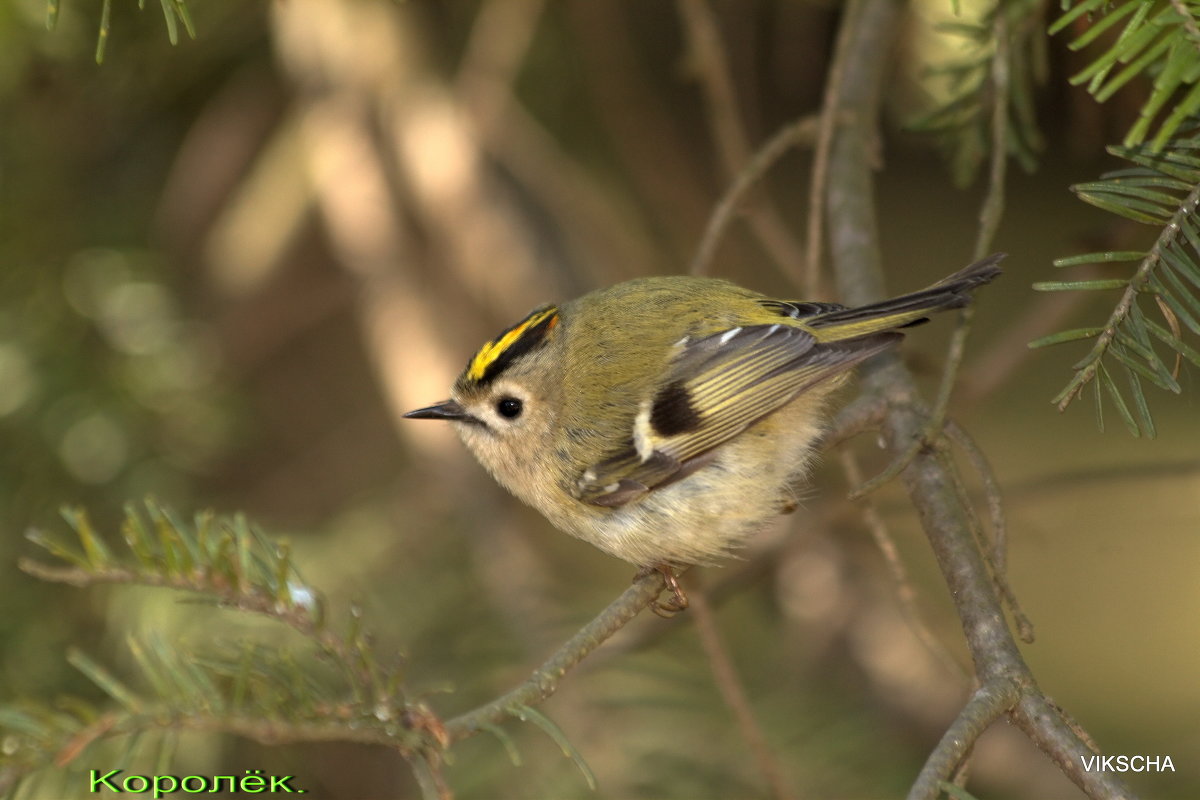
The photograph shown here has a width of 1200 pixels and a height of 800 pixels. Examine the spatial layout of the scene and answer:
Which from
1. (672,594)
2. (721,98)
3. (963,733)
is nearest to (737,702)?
(672,594)

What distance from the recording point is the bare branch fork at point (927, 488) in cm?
73

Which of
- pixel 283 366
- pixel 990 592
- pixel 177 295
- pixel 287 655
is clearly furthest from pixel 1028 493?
pixel 283 366

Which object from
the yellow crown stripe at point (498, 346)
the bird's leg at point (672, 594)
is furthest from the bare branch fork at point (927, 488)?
the yellow crown stripe at point (498, 346)

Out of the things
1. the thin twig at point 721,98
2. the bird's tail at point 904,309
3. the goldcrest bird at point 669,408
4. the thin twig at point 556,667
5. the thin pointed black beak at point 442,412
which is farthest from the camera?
the thin twig at point 721,98

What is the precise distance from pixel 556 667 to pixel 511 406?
0.66 meters

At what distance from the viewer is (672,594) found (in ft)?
4.21

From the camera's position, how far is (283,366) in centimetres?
263

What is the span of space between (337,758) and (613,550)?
2.44ft

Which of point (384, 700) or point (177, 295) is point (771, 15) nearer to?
point (177, 295)

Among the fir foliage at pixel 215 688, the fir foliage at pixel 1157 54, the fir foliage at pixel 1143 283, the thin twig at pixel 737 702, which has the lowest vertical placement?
the thin twig at pixel 737 702

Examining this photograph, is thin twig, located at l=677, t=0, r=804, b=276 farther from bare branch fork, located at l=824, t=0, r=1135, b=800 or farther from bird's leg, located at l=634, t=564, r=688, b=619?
bird's leg, located at l=634, t=564, r=688, b=619

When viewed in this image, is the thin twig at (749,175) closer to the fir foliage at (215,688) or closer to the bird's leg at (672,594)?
the bird's leg at (672,594)

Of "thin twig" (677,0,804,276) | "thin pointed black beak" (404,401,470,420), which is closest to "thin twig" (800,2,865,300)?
"thin twig" (677,0,804,276)

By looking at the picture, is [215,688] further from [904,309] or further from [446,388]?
[446,388]
